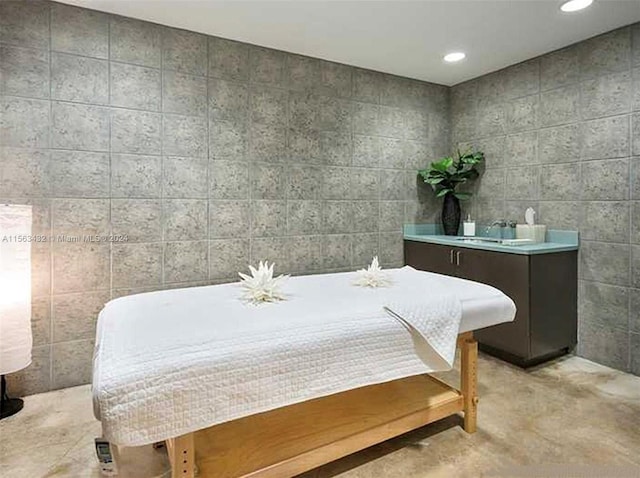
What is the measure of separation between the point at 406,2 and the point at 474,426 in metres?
2.42

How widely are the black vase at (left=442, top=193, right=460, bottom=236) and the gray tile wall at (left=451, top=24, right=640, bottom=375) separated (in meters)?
0.41

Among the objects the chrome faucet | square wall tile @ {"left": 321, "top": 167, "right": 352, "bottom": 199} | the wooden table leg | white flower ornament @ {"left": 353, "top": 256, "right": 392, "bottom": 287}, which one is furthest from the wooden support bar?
the chrome faucet

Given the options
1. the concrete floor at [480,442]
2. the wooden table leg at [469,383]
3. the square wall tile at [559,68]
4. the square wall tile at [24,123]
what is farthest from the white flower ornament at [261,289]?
the square wall tile at [559,68]

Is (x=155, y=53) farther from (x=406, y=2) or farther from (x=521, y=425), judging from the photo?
(x=521, y=425)

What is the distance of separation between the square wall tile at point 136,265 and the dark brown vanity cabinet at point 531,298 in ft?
7.66

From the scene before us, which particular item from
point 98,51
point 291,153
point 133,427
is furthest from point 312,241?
point 133,427

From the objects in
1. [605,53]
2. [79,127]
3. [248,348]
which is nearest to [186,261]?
[79,127]

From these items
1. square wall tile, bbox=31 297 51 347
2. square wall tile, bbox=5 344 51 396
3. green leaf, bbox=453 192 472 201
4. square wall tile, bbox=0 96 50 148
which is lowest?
square wall tile, bbox=5 344 51 396

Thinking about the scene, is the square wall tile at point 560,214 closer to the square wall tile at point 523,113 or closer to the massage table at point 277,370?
the square wall tile at point 523,113

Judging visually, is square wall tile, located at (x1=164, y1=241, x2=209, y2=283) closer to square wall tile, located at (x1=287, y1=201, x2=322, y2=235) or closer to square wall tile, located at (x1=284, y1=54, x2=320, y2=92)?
square wall tile, located at (x1=287, y1=201, x2=322, y2=235)

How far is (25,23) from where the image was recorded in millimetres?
2301

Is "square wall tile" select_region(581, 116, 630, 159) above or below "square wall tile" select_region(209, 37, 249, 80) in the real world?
below

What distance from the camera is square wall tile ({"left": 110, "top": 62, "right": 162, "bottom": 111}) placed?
253 cm

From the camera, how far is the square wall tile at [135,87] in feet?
8.30
